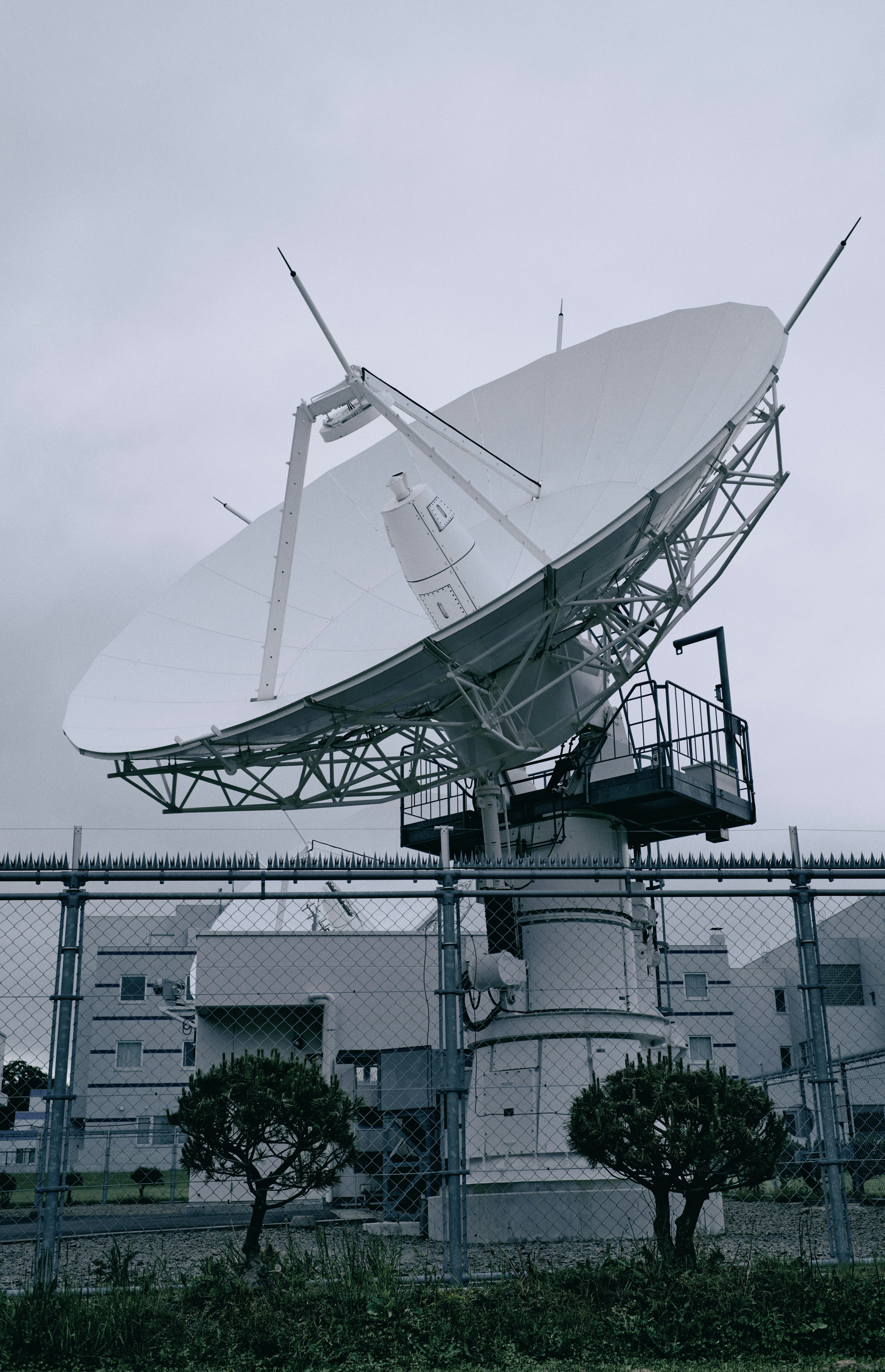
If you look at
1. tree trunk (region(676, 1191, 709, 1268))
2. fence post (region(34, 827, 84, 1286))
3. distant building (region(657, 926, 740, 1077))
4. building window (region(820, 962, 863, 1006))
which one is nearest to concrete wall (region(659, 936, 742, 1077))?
distant building (region(657, 926, 740, 1077))

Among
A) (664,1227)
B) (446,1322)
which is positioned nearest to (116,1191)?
(664,1227)

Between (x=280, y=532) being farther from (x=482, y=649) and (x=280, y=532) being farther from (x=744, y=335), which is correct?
(x=744, y=335)

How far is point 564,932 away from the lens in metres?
16.2

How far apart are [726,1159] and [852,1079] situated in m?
22.8

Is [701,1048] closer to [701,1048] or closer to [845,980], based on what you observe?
[701,1048]

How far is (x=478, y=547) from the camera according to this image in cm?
1920

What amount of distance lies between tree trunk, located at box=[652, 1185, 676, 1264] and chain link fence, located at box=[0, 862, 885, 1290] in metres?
0.23

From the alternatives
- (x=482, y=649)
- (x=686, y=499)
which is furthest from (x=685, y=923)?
(x=686, y=499)

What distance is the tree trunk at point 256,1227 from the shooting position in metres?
8.95

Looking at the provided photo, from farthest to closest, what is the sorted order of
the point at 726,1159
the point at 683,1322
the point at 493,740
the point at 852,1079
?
the point at 852,1079
the point at 493,740
the point at 726,1159
the point at 683,1322

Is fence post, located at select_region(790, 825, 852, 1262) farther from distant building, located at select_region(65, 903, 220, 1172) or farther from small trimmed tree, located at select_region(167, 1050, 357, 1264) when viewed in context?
distant building, located at select_region(65, 903, 220, 1172)

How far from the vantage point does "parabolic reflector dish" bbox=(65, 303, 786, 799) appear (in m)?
15.4

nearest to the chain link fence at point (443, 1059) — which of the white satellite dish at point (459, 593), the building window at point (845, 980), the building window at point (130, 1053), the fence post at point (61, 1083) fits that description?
the fence post at point (61, 1083)

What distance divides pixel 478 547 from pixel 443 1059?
12209mm
